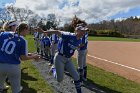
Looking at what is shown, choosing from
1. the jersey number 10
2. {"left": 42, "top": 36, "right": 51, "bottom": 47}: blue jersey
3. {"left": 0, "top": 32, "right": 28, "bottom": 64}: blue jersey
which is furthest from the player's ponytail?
{"left": 42, "top": 36, "right": 51, "bottom": 47}: blue jersey

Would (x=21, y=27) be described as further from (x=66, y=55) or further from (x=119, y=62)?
(x=119, y=62)

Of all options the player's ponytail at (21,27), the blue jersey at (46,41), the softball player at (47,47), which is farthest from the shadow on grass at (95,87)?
the softball player at (47,47)

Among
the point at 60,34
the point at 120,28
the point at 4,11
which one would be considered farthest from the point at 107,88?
the point at 120,28

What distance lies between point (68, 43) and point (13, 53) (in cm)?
250

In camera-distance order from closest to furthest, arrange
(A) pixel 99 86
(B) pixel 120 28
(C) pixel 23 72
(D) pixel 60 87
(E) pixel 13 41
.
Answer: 1. (E) pixel 13 41
2. (D) pixel 60 87
3. (A) pixel 99 86
4. (C) pixel 23 72
5. (B) pixel 120 28

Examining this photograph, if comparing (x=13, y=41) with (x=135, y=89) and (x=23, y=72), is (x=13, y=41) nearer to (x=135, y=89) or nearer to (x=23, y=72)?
(x=135, y=89)

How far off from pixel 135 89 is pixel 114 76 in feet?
9.08

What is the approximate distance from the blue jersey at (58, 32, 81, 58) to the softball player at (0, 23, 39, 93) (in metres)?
2.24

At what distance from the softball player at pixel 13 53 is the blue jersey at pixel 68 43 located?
7.35ft

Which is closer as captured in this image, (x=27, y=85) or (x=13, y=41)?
(x=13, y=41)

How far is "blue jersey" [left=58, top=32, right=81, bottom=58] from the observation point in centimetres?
849

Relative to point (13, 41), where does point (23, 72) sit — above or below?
below

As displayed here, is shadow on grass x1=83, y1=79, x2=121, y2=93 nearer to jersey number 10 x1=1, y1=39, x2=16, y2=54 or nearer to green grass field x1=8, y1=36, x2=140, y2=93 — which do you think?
green grass field x1=8, y1=36, x2=140, y2=93

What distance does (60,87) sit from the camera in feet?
33.8
